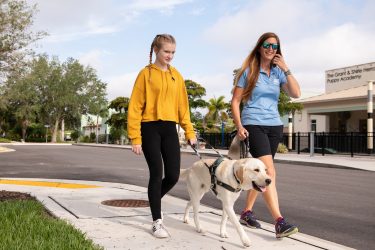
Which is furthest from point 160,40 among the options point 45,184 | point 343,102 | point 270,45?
point 343,102

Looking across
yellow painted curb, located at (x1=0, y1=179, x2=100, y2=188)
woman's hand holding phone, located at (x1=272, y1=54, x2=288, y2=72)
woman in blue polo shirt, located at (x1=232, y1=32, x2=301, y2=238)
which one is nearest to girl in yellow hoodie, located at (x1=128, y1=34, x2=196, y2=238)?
woman in blue polo shirt, located at (x1=232, y1=32, x2=301, y2=238)

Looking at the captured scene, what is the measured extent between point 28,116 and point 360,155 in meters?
47.9

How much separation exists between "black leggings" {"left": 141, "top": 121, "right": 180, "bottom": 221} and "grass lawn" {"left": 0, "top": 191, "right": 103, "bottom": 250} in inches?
32.5

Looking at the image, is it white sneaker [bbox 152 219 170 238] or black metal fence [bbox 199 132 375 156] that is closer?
white sneaker [bbox 152 219 170 238]

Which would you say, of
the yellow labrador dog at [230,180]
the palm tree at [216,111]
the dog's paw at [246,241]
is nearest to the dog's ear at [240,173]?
the yellow labrador dog at [230,180]

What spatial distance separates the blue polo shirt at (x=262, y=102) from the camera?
482 cm

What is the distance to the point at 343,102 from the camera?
95.3ft

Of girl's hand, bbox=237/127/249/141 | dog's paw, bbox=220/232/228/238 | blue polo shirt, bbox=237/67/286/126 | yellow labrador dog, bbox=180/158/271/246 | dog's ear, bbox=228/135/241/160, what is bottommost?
dog's paw, bbox=220/232/228/238

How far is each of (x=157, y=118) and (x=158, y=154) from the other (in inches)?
14.3

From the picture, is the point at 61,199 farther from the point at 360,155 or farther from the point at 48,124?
the point at 48,124

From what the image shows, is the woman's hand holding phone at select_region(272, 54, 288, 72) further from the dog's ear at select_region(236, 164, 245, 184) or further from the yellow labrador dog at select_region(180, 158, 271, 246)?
the dog's ear at select_region(236, 164, 245, 184)

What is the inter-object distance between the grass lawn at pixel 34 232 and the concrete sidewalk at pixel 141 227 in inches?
10.0

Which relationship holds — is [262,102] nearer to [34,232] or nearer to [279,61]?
[279,61]

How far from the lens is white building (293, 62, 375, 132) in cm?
2866
